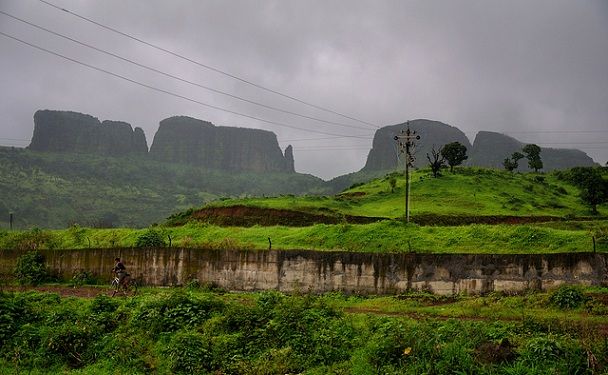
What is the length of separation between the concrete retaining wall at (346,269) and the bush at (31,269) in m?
1.21

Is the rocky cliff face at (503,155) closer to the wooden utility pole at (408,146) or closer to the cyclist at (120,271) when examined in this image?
the wooden utility pole at (408,146)

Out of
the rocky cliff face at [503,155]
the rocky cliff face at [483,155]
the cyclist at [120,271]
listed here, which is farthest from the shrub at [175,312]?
the rocky cliff face at [503,155]

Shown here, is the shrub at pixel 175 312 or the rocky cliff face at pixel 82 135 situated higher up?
the rocky cliff face at pixel 82 135

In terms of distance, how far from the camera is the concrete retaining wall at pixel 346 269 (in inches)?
813

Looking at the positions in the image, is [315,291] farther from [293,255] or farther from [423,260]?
[423,260]

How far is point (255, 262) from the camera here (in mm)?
25078

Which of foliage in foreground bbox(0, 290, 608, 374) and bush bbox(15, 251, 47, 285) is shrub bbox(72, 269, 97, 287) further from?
foliage in foreground bbox(0, 290, 608, 374)

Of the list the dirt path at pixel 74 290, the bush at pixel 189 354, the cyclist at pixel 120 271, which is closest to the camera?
the bush at pixel 189 354

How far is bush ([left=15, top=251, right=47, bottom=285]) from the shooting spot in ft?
A: 95.7

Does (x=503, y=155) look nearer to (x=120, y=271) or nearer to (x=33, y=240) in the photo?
(x=33, y=240)

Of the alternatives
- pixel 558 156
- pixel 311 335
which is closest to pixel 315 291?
pixel 311 335

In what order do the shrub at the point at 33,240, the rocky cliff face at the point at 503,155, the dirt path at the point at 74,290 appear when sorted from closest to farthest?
1. the dirt path at the point at 74,290
2. the shrub at the point at 33,240
3. the rocky cliff face at the point at 503,155

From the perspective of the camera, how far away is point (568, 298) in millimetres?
17656

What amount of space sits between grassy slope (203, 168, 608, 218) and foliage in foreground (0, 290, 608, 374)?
106ft
